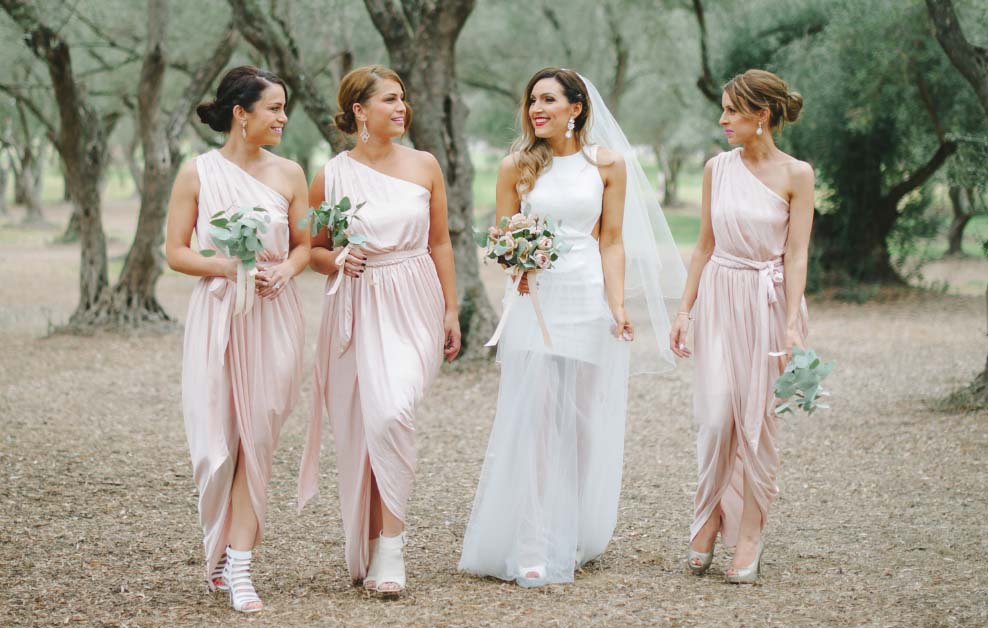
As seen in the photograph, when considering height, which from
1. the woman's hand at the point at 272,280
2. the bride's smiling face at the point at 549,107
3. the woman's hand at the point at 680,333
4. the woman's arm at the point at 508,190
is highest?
the bride's smiling face at the point at 549,107

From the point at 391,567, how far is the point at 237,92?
2.11 metres

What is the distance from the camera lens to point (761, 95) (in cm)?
499

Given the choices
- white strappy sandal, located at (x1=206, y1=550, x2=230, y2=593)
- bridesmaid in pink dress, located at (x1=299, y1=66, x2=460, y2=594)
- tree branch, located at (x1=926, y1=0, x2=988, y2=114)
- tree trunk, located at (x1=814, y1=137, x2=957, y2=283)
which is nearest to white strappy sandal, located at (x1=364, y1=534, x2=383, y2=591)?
bridesmaid in pink dress, located at (x1=299, y1=66, x2=460, y2=594)

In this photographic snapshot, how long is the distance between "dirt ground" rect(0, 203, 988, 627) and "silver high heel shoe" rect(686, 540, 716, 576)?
60mm

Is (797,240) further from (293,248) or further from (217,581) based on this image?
(217,581)

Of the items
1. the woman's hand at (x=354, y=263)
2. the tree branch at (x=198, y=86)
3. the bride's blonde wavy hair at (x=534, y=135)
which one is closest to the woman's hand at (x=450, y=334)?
the woman's hand at (x=354, y=263)

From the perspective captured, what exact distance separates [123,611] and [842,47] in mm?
13018

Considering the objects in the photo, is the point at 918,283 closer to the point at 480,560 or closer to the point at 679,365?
the point at 679,365

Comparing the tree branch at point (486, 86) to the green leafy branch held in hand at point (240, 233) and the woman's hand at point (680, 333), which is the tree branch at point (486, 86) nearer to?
the woman's hand at point (680, 333)

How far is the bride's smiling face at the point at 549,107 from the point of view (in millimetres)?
5090

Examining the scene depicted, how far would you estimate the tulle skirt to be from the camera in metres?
5.17

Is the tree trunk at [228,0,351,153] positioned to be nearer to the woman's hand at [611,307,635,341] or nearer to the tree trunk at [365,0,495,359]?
the tree trunk at [365,0,495,359]

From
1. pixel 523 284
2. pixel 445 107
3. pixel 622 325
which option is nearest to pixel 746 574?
pixel 622 325

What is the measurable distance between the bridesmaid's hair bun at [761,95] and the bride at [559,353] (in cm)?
59
